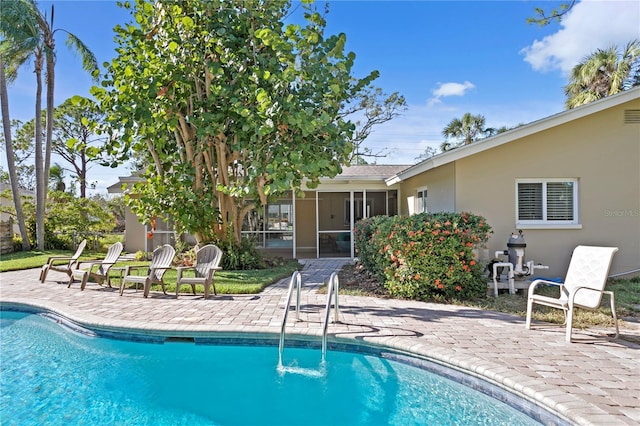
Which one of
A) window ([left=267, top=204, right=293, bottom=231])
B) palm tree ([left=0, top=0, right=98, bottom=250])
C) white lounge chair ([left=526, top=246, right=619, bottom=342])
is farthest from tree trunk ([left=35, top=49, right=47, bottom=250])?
white lounge chair ([left=526, top=246, right=619, bottom=342])

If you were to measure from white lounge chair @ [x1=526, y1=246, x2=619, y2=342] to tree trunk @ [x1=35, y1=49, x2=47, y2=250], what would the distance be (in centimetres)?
2090

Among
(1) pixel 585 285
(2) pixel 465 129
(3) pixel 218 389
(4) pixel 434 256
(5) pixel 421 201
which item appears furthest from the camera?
(2) pixel 465 129

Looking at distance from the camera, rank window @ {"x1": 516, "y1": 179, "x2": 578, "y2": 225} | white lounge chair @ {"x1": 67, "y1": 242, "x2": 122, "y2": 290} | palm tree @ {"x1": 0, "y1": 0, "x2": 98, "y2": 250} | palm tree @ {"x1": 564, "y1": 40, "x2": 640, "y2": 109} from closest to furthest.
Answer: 1. white lounge chair @ {"x1": 67, "y1": 242, "x2": 122, "y2": 290}
2. window @ {"x1": 516, "y1": 179, "x2": 578, "y2": 225}
3. palm tree @ {"x1": 0, "y1": 0, "x2": 98, "y2": 250}
4. palm tree @ {"x1": 564, "y1": 40, "x2": 640, "y2": 109}

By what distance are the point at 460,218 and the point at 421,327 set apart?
295 cm

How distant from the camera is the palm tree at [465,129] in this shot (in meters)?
31.7

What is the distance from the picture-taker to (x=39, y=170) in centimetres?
1933

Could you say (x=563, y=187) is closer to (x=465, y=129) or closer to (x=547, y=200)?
(x=547, y=200)

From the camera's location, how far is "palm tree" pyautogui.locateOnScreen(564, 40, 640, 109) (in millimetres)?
17672

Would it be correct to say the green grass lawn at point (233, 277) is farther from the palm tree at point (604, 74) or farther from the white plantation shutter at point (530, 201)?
the palm tree at point (604, 74)

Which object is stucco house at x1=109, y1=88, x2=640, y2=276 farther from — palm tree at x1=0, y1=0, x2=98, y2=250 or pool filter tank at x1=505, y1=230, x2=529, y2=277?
palm tree at x1=0, y1=0, x2=98, y2=250

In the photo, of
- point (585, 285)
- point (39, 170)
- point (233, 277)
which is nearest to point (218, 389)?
point (585, 285)

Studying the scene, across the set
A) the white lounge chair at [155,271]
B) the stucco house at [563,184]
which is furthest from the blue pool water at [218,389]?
the stucco house at [563,184]

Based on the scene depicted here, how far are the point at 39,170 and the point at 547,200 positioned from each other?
21.7 meters

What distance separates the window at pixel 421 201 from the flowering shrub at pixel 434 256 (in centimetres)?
462
